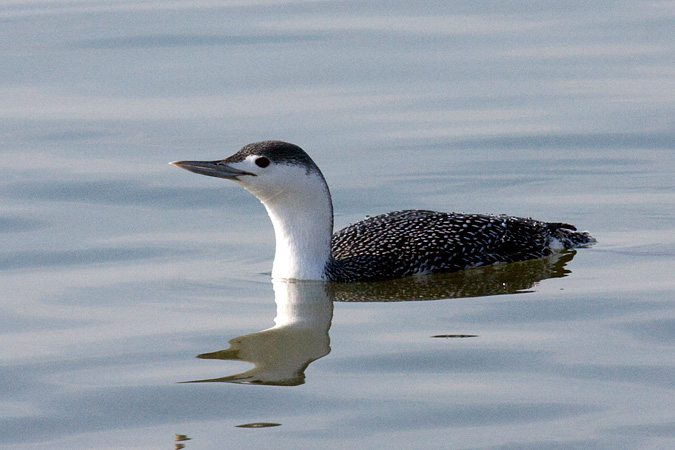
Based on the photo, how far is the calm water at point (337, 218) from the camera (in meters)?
6.34

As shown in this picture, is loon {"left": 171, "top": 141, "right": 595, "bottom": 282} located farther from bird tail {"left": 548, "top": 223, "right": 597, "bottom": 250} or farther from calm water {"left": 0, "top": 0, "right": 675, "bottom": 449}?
calm water {"left": 0, "top": 0, "right": 675, "bottom": 449}

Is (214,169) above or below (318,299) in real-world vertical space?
above

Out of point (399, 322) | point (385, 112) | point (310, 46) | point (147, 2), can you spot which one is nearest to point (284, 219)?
point (399, 322)

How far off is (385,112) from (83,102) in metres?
2.73

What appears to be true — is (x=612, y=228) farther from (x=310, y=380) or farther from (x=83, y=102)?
(x=83, y=102)

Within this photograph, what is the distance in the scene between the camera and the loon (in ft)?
28.3

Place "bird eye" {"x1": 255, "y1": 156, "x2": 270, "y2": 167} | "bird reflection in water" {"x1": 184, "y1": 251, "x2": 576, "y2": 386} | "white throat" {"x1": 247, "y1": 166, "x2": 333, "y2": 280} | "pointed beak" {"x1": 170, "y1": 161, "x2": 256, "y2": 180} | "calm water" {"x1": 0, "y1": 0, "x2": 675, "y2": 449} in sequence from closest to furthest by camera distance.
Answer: "calm water" {"x1": 0, "y1": 0, "x2": 675, "y2": 449}
"bird reflection in water" {"x1": 184, "y1": 251, "x2": 576, "y2": 386}
"pointed beak" {"x1": 170, "y1": 161, "x2": 256, "y2": 180}
"bird eye" {"x1": 255, "y1": 156, "x2": 270, "y2": 167}
"white throat" {"x1": 247, "y1": 166, "x2": 333, "y2": 280}

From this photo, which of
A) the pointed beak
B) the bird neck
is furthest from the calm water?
the pointed beak

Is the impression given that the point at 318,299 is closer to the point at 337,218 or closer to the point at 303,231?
the point at 303,231

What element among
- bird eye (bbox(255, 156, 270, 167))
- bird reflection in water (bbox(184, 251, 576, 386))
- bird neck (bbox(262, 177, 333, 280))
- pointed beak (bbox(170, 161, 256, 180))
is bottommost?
bird reflection in water (bbox(184, 251, 576, 386))

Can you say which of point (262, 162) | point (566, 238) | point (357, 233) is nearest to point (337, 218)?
point (357, 233)

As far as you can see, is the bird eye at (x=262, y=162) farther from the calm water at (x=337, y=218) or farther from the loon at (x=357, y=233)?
the calm water at (x=337, y=218)

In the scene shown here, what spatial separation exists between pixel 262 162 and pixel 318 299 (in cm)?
89

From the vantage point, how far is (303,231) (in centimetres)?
894
